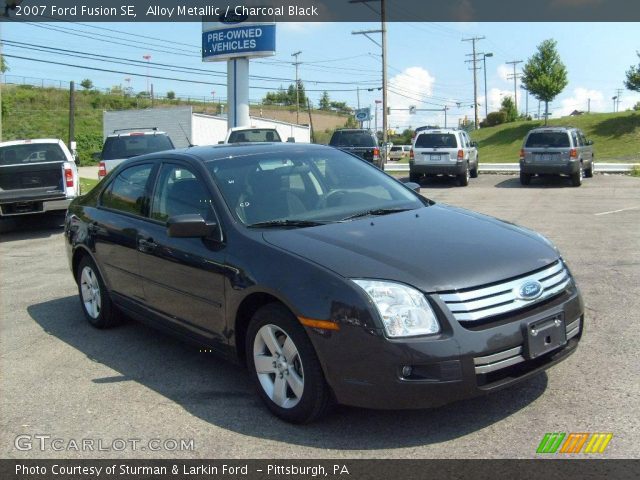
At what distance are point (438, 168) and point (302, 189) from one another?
52.5ft

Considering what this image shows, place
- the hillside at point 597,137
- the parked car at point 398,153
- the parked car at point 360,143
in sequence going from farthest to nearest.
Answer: the parked car at point 398,153, the hillside at point 597,137, the parked car at point 360,143

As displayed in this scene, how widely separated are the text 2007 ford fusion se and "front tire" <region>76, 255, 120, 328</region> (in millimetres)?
469

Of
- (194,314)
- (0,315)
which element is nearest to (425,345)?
(194,314)

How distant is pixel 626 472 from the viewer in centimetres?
319

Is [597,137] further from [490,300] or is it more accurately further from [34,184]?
[490,300]

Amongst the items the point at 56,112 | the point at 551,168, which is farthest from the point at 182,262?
the point at 56,112

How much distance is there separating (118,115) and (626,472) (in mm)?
53742

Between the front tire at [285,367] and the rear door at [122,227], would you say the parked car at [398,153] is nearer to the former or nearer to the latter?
the rear door at [122,227]

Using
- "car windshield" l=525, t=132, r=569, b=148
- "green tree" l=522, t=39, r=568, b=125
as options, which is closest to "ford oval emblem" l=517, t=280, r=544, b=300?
"car windshield" l=525, t=132, r=569, b=148

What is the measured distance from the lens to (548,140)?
787 inches

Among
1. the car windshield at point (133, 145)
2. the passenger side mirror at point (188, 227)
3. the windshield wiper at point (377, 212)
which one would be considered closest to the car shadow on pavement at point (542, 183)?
the car windshield at point (133, 145)

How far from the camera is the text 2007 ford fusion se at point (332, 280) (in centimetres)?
342

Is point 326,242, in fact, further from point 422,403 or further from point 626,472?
point 626,472

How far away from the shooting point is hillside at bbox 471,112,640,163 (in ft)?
135
